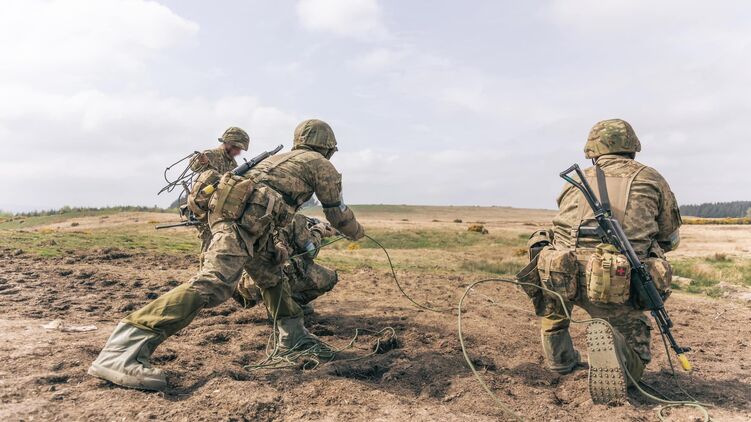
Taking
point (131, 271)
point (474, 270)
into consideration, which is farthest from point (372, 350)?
point (474, 270)

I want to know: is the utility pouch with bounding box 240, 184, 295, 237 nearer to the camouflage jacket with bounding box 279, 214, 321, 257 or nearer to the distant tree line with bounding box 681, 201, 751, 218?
the camouflage jacket with bounding box 279, 214, 321, 257

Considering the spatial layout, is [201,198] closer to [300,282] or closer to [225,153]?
[300,282]

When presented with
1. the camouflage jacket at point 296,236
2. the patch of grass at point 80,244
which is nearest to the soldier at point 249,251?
the camouflage jacket at point 296,236

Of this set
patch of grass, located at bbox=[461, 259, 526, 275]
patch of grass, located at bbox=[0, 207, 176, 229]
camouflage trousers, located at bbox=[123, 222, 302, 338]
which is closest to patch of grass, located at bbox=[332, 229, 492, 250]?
patch of grass, located at bbox=[461, 259, 526, 275]

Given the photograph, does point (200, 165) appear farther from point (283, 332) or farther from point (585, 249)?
point (585, 249)

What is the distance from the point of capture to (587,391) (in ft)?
15.2

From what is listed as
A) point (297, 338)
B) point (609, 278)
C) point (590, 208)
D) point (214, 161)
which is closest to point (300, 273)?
point (297, 338)

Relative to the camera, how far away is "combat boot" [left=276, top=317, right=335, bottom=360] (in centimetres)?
549

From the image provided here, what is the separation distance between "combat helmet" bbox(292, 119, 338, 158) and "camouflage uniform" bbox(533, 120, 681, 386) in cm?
273

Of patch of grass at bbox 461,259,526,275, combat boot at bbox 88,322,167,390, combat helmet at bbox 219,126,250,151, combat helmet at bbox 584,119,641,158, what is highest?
combat helmet at bbox 219,126,250,151

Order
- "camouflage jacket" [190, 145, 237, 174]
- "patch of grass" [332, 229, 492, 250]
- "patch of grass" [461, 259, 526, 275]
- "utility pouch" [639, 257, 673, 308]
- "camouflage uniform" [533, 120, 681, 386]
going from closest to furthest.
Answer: "utility pouch" [639, 257, 673, 308] → "camouflage uniform" [533, 120, 681, 386] → "camouflage jacket" [190, 145, 237, 174] → "patch of grass" [461, 259, 526, 275] → "patch of grass" [332, 229, 492, 250]

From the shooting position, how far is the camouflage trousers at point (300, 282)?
20.9ft

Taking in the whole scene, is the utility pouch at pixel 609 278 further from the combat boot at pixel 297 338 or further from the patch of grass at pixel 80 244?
the patch of grass at pixel 80 244

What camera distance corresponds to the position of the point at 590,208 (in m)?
4.93
